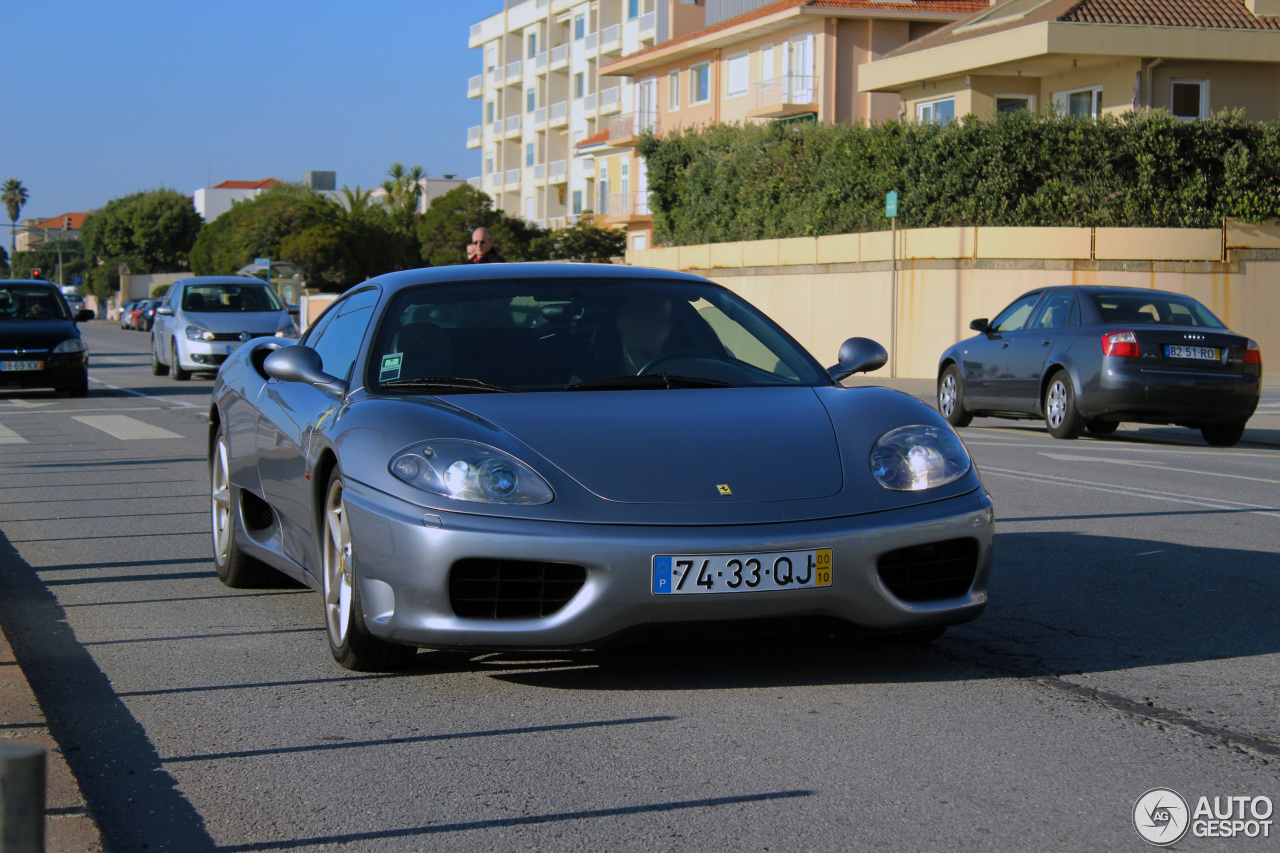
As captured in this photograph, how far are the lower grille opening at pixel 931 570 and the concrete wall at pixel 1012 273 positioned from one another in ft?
69.0

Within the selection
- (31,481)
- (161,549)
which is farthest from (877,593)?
(31,481)

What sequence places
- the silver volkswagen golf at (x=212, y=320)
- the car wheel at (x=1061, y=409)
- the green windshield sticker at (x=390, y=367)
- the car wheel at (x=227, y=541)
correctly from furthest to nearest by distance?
the silver volkswagen golf at (x=212, y=320) < the car wheel at (x=1061, y=409) < the car wheel at (x=227, y=541) < the green windshield sticker at (x=390, y=367)

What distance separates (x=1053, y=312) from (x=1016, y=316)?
0.71m

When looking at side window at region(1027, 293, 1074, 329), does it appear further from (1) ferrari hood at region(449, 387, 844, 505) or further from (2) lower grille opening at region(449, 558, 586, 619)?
(2) lower grille opening at region(449, 558, 586, 619)

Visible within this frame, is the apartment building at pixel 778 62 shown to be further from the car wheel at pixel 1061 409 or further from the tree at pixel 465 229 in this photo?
the car wheel at pixel 1061 409

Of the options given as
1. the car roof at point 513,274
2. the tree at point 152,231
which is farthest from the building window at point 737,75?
the tree at point 152,231

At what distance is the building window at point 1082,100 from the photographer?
106 ft

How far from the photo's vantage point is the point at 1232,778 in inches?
145

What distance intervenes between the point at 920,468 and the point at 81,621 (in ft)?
11.1

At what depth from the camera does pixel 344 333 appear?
5.97 meters

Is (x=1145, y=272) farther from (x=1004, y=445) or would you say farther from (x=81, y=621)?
(x=81, y=621)

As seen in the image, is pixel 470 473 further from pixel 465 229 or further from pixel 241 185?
pixel 241 185

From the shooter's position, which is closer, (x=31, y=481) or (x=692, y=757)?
(x=692, y=757)
